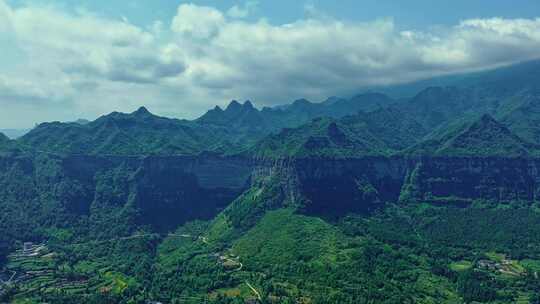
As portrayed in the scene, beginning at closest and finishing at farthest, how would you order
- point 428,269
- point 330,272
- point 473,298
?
point 473,298 → point 330,272 → point 428,269

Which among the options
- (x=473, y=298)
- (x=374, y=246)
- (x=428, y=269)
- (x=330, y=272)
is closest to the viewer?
(x=473, y=298)

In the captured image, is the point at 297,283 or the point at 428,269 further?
the point at 428,269

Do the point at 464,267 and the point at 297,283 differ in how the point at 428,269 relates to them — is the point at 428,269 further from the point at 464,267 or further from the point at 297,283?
the point at 297,283

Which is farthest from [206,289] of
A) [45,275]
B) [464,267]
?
[464,267]

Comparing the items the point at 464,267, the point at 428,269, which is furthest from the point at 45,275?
the point at 464,267

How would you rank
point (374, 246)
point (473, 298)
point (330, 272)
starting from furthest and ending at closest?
point (374, 246) < point (330, 272) < point (473, 298)

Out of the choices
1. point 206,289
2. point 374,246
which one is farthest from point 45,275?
point 374,246

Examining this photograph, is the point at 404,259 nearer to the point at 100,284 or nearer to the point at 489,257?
the point at 489,257

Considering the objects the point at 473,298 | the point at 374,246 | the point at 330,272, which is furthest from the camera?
the point at 374,246

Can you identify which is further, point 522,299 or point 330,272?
point 330,272
